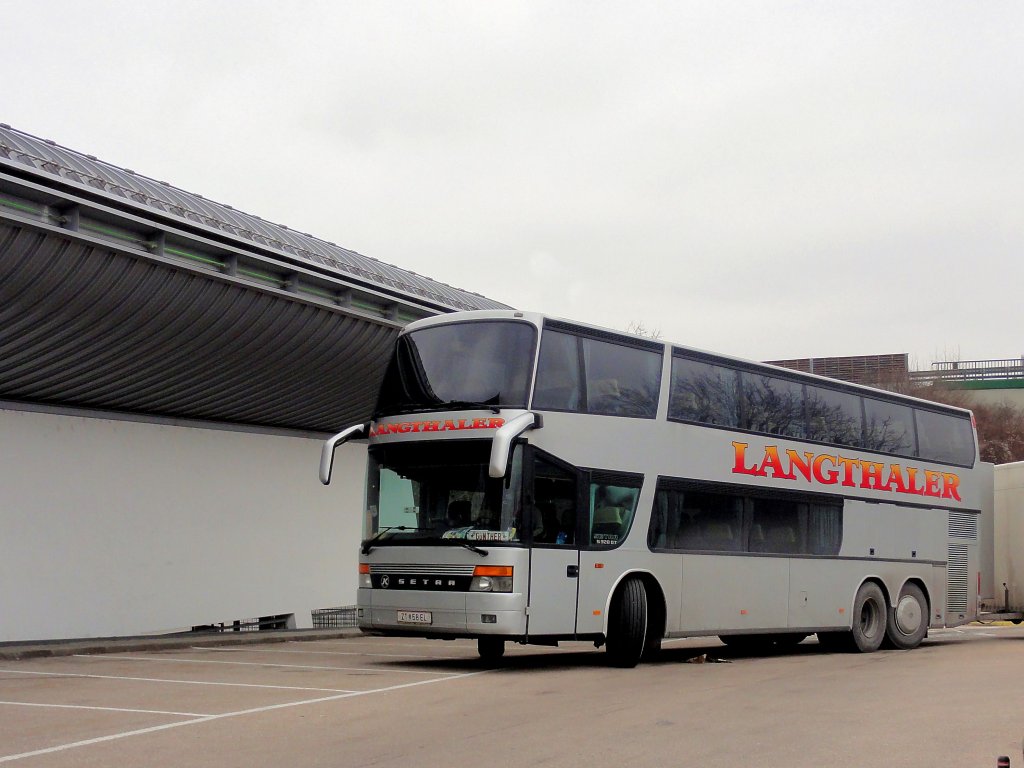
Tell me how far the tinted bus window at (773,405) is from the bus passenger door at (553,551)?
3.57m

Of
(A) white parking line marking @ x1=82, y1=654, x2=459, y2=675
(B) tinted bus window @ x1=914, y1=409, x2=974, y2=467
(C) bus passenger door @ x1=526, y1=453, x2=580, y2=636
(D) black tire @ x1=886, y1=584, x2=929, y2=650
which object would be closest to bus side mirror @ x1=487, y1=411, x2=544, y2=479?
(C) bus passenger door @ x1=526, y1=453, x2=580, y2=636

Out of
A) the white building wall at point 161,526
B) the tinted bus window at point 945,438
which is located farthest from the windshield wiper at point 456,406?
the tinted bus window at point 945,438

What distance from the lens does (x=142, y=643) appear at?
1906cm

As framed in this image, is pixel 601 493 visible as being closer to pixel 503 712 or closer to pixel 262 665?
pixel 262 665

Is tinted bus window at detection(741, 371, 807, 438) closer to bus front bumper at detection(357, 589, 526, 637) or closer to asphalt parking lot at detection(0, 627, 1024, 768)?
asphalt parking lot at detection(0, 627, 1024, 768)

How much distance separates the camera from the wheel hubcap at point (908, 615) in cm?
1936

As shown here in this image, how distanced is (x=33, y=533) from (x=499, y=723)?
12569 mm

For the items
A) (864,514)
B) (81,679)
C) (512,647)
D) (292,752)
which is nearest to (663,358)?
(864,514)

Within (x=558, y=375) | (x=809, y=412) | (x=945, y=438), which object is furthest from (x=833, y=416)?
(x=558, y=375)

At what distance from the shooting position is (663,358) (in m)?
15.6

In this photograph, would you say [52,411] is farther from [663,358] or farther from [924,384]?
[924,384]

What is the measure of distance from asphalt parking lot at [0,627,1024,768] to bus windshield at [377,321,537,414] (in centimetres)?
302

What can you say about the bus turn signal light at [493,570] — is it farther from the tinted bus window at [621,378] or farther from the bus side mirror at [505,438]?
the tinted bus window at [621,378]

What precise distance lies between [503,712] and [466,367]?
5134mm
